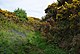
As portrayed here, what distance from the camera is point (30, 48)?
57.3ft

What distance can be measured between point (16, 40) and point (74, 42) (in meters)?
4.33

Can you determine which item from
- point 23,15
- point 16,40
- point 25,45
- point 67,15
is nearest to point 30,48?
point 25,45

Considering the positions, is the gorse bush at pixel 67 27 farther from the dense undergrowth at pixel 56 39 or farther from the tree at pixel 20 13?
the tree at pixel 20 13

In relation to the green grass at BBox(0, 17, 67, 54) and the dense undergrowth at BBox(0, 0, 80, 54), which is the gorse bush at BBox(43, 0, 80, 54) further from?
the green grass at BBox(0, 17, 67, 54)

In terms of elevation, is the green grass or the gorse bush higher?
the gorse bush

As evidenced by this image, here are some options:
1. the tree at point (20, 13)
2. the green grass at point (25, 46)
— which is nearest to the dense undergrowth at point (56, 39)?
the green grass at point (25, 46)

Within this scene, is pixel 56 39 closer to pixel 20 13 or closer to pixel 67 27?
pixel 67 27

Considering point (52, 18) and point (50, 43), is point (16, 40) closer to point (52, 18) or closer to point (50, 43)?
point (50, 43)

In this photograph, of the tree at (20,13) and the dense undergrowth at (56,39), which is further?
the tree at (20,13)

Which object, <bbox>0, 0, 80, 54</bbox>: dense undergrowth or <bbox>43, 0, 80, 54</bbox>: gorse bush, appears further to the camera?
<bbox>0, 0, 80, 54</bbox>: dense undergrowth

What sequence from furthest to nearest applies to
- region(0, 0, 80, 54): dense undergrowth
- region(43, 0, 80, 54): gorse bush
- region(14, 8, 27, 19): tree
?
region(14, 8, 27, 19): tree, region(0, 0, 80, 54): dense undergrowth, region(43, 0, 80, 54): gorse bush

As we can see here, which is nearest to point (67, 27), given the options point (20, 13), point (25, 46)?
point (25, 46)

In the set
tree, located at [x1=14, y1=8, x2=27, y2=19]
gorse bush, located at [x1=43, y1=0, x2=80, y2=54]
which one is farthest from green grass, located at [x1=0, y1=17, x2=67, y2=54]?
tree, located at [x1=14, y1=8, x2=27, y2=19]

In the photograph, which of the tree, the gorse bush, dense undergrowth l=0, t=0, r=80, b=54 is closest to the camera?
the gorse bush
